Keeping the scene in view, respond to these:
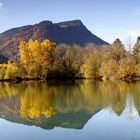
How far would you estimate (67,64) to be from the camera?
279ft

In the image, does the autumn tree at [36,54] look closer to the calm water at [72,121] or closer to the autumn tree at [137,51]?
the autumn tree at [137,51]

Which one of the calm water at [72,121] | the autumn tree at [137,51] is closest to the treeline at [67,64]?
the autumn tree at [137,51]

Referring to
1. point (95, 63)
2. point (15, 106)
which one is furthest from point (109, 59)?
point (15, 106)

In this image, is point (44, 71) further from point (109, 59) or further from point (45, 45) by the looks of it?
point (109, 59)

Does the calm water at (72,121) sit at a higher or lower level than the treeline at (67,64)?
lower

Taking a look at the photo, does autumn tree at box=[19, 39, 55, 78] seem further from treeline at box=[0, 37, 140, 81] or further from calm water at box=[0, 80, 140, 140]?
calm water at box=[0, 80, 140, 140]

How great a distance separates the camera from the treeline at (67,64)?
245 ft

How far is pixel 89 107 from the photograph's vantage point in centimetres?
3077

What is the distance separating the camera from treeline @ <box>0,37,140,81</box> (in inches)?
2936

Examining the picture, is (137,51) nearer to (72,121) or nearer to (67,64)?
(67,64)

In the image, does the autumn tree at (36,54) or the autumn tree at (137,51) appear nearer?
the autumn tree at (137,51)

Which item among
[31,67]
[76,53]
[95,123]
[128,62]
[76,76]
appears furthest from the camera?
[76,53]

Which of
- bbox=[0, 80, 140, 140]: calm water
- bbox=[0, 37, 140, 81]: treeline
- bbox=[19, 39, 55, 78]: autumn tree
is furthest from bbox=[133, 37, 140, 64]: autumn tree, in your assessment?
bbox=[0, 80, 140, 140]: calm water

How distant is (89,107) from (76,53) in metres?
66.0
